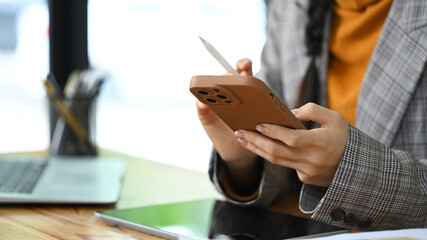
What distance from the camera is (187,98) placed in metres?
5.20

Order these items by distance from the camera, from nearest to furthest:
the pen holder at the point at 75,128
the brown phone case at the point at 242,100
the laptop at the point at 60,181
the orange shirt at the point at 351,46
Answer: the brown phone case at the point at 242,100 → the laptop at the point at 60,181 → the orange shirt at the point at 351,46 → the pen holder at the point at 75,128

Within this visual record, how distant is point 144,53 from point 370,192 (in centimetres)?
351

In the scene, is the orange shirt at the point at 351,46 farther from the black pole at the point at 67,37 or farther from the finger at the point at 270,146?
the black pole at the point at 67,37

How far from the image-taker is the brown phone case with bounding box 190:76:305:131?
55 centimetres

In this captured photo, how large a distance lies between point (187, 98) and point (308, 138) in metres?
4.58

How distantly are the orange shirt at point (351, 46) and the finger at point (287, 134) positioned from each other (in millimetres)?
418

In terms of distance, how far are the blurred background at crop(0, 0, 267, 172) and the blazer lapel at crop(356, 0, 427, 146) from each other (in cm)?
190

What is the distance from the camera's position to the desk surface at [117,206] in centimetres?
70

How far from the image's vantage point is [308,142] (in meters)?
0.64

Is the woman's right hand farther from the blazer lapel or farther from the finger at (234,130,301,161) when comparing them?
the blazer lapel

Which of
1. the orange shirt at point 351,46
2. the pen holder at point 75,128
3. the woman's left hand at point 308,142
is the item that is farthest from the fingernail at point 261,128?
the pen holder at point 75,128

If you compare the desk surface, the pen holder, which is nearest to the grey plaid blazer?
the desk surface

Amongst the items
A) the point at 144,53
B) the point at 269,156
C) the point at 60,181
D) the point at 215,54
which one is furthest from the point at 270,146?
the point at 144,53

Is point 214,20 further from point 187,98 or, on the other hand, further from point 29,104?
point 29,104
